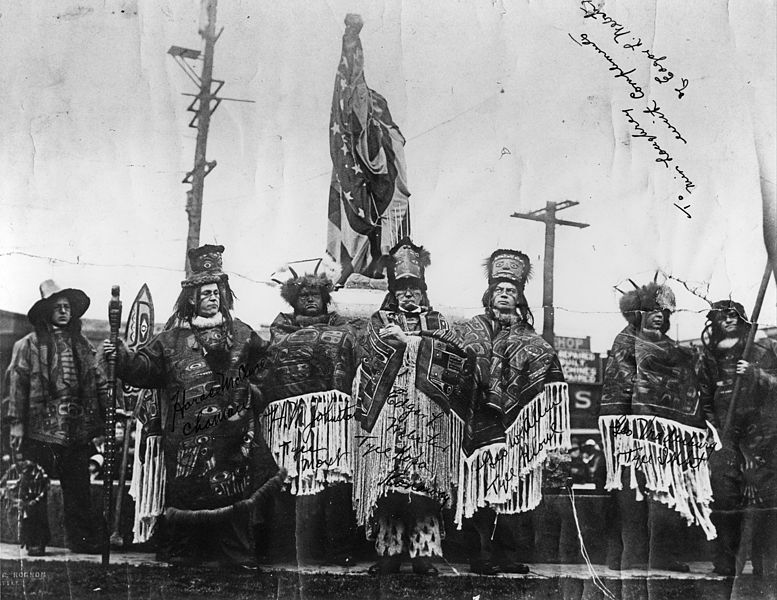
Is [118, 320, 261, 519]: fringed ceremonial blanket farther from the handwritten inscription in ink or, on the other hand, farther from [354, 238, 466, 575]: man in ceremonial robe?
the handwritten inscription in ink

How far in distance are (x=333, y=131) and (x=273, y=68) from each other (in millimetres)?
339

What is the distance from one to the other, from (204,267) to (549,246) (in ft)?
4.39

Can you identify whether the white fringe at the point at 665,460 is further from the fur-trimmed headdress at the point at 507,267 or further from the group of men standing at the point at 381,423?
the fur-trimmed headdress at the point at 507,267

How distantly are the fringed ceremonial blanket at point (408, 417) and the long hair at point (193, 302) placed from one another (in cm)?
54

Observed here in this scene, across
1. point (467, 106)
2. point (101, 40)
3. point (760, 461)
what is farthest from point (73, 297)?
point (760, 461)

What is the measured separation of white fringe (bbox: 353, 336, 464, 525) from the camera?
3.16m

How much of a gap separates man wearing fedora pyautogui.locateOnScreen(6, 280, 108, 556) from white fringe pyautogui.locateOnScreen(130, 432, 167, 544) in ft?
0.54

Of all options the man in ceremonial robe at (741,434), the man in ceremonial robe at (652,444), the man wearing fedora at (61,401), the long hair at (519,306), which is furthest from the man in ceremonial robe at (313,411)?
the man in ceremonial robe at (741,434)

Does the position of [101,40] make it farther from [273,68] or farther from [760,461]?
[760,461]

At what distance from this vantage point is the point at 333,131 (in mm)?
3295

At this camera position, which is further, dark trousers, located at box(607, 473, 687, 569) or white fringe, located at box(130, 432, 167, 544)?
dark trousers, located at box(607, 473, 687, 569)
